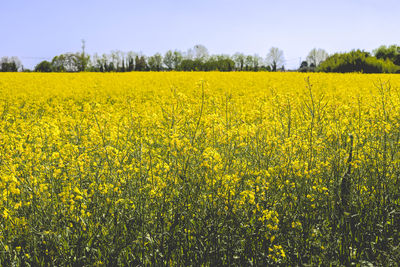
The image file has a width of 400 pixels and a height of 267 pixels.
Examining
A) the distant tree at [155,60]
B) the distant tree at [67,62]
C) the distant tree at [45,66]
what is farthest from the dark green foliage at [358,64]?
the distant tree at [45,66]

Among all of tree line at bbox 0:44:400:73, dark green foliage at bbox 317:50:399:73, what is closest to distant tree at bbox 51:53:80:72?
tree line at bbox 0:44:400:73

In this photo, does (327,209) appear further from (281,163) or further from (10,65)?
(10,65)

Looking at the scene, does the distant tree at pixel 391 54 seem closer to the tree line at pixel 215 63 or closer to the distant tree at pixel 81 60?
A: the tree line at pixel 215 63

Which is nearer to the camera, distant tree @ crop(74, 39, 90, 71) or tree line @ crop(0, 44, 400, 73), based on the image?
tree line @ crop(0, 44, 400, 73)

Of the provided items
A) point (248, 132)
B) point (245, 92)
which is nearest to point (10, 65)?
point (245, 92)

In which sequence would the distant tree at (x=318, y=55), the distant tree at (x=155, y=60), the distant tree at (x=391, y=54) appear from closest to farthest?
1. the distant tree at (x=391, y=54)
2. the distant tree at (x=155, y=60)
3. the distant tree at (x=318, y=55)

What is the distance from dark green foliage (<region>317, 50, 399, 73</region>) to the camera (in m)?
32.6

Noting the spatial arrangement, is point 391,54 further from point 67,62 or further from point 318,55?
point 67,62

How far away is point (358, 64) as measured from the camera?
3334cm

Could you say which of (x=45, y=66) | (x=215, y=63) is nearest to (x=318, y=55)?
(x=215, y=63)

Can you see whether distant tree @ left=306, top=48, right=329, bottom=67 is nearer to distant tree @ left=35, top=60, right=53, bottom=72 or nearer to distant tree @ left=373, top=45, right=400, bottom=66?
distant tree @ left=373, top=45, right=400, bottom=66

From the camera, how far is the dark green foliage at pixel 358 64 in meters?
32.6

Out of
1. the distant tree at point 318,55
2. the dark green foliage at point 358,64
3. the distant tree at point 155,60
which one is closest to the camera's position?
the dark green foliage at point 358,64

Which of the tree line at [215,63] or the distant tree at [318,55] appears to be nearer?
the tree line at [215,63]
